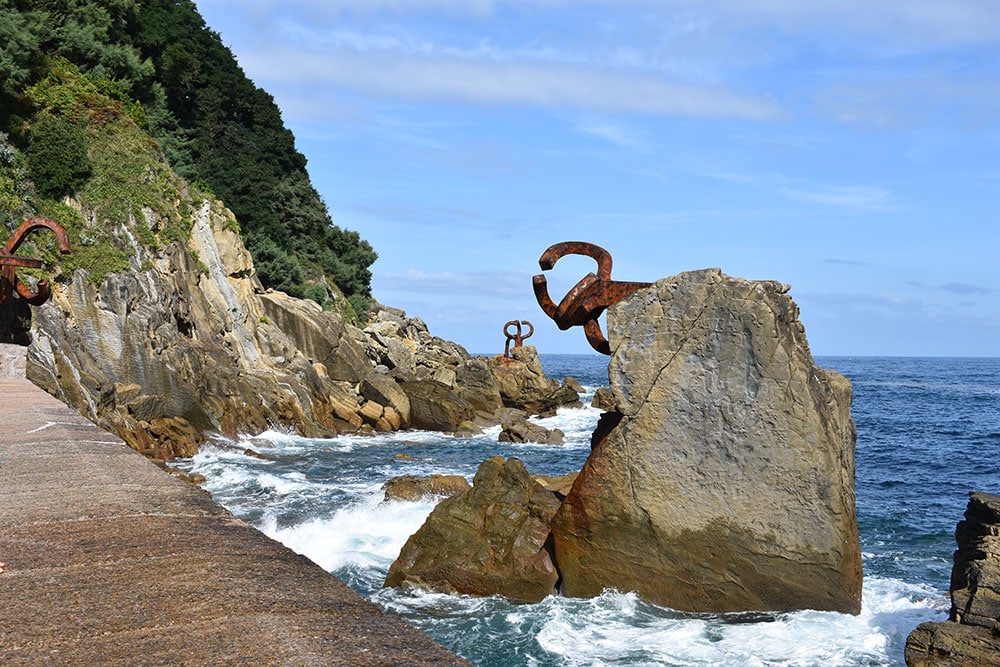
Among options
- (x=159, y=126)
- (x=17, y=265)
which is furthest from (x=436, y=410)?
(x=159, y=126)

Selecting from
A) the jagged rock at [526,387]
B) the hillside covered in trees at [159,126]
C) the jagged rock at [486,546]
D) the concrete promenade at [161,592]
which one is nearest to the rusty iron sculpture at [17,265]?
the jagged rock at [486,546]

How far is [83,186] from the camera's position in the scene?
23.8 m

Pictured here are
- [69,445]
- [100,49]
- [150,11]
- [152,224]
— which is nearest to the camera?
[69,445]

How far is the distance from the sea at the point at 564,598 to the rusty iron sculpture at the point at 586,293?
289cm

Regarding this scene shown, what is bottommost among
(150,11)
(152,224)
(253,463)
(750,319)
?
(253,463)

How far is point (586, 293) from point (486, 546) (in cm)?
302

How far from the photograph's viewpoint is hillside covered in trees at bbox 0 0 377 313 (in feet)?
77.3

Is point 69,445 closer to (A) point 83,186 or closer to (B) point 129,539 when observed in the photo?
(B) point 129,539

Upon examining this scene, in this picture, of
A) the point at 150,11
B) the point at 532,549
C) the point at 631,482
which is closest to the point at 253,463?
the point at 532,549

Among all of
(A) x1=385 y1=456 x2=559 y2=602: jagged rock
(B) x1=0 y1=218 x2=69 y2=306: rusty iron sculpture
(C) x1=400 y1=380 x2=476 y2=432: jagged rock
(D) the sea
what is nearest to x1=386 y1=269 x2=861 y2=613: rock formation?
(A) x1=385 y1=456 x2=559 y2=602: jagged rock

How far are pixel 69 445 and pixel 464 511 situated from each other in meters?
4.72

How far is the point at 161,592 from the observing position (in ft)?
9.68

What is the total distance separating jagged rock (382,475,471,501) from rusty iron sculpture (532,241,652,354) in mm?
5216

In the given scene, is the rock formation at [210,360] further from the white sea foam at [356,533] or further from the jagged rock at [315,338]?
the white sea foam at [356,533]
